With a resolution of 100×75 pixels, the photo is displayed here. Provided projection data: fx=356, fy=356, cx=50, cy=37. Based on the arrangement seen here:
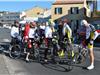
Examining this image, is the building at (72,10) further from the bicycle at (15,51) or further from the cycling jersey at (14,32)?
the bicycle at (15,51)

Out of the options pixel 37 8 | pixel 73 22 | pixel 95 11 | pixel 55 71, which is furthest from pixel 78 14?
pixel 55 71

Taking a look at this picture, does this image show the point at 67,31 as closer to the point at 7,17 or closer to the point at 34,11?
the point at 34,11

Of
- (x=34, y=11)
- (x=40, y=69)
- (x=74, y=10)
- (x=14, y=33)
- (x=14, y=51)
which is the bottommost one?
(x=40, y=69)

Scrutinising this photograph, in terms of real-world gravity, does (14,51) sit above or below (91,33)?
below

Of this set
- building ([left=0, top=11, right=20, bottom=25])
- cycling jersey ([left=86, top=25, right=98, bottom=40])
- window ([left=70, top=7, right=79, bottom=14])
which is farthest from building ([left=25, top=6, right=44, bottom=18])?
cycling jersey ([left=86, top=25, right=98, bottom=40])

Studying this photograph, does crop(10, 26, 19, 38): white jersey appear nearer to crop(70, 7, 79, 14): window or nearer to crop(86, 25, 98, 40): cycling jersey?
crop(86, 25, 98, 40): cycling jersey

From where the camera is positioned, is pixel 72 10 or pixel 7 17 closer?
pixel 72 10

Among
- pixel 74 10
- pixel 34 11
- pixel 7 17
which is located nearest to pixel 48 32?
pixel 74 10

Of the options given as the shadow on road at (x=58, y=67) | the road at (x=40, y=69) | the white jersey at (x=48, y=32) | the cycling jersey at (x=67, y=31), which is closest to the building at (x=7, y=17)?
the white jersey at (x=48, y=32)

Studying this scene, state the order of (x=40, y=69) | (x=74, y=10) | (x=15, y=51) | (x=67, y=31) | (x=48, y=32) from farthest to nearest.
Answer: (x=74, y=10), (x=15, y=51), (x=48, y=32), (x=67, y=31), (x=40, y=69)

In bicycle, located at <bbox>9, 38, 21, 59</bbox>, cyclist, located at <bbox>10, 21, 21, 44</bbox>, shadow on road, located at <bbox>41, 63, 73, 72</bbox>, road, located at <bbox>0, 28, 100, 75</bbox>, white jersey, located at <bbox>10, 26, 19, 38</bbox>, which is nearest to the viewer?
road, located at <bbox>0, 28, 100, 75</bbox>

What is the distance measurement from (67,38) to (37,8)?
114m

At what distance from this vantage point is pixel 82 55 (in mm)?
14344

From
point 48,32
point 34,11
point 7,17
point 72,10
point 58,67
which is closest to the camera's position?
point 58,67
